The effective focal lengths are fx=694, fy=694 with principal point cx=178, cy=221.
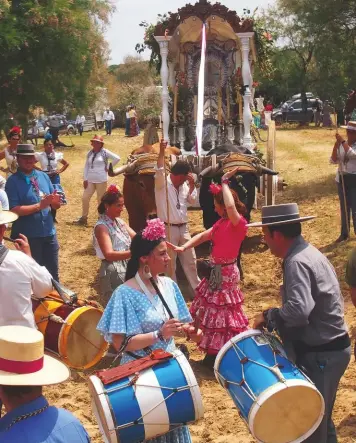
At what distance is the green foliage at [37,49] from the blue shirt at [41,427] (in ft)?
30.3

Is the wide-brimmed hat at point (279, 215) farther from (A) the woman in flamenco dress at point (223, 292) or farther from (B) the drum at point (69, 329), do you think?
(A) the woman in flamenco dress at point (223, 292)

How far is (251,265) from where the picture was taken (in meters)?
10.1

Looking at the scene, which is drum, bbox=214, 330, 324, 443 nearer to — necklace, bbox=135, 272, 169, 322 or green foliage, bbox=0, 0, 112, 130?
necklace, bbox=135, 272, 169, 322

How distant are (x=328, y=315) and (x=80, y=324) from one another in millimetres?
1999

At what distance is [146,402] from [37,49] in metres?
10.3

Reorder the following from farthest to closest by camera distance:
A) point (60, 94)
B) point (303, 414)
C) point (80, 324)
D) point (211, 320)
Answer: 1. point (60, 94)
2. point (211, 320)
3. point (80, 324)
4. point (303, 414)

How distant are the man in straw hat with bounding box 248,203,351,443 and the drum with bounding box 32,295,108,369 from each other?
5.14 ft

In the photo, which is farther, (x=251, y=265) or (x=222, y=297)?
(x=251, y=265)

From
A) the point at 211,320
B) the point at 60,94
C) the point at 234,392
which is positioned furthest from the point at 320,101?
the point at 234,392

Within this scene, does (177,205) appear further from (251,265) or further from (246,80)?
(246,80)

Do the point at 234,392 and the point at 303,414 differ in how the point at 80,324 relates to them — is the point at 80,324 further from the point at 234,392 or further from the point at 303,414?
the point at 303,414

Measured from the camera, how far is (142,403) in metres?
3.67

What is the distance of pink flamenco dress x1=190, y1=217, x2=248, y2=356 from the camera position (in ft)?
21.4

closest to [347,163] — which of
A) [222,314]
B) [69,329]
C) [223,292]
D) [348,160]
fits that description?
[348,160]
